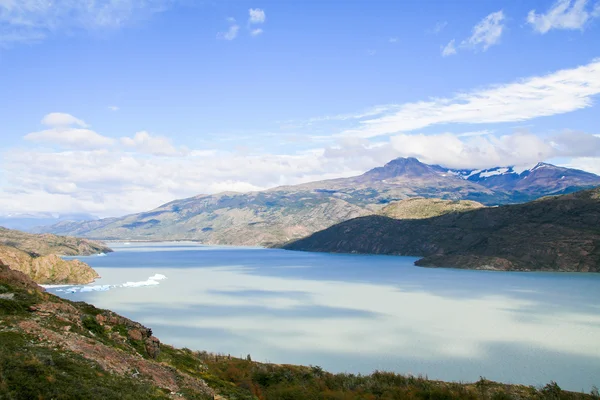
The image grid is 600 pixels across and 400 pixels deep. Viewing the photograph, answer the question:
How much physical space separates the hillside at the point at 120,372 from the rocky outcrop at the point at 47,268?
86354mm

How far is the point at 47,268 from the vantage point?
104 m

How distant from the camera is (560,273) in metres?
134

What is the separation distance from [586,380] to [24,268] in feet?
340

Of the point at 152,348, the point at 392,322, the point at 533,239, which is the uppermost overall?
the point at 533,239

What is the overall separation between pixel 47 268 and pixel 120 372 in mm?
104736

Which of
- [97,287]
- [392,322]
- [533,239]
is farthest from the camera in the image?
[533,239]

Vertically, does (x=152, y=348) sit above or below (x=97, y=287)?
above

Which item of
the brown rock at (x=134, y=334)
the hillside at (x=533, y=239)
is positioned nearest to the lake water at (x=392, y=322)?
the brown rock at (x=134, y=334)

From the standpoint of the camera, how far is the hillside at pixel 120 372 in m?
11.4

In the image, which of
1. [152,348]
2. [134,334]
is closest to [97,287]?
[134,334]

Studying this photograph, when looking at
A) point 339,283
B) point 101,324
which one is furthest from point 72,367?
point 339,283

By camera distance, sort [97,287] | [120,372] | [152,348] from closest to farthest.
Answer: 1. [120,372]
2. [152,348]
3. [97,287]

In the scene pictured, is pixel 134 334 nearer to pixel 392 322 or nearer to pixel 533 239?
pixel 392 322

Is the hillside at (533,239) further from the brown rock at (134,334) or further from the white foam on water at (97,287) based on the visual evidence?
the brown rock at (134,334)
